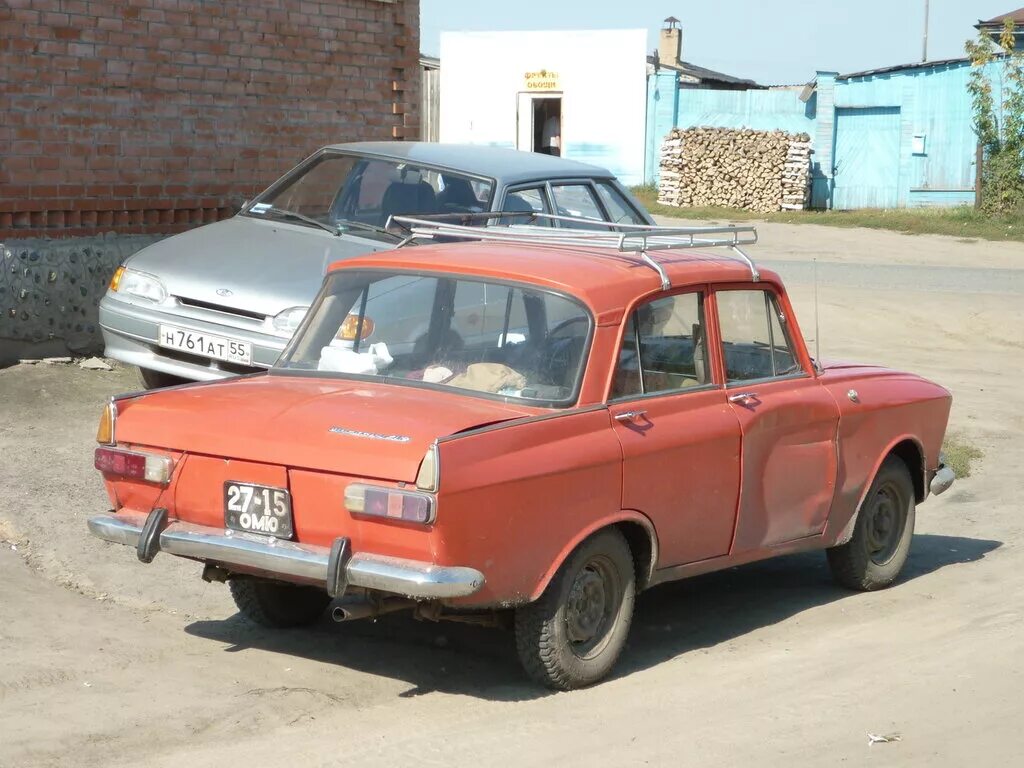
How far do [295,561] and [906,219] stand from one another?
24.4 m

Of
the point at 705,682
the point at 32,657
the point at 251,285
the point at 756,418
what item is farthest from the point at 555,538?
the point at 251,285

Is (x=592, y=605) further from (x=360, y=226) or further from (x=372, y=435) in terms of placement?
(x=360, y=226)

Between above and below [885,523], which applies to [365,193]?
above

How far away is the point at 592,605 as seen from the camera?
17.4 ft

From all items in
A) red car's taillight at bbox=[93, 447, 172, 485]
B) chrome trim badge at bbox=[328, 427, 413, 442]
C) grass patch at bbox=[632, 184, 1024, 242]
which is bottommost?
grass patch at bbox=[632, 184, 1024, 242]

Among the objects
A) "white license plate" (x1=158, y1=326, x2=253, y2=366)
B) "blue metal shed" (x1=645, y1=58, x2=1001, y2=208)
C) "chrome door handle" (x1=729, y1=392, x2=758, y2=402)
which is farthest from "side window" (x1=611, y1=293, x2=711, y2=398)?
"blue metal shed" (x1=645, y1=58, x2=1001, y2=208)

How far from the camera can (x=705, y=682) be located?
5336mm

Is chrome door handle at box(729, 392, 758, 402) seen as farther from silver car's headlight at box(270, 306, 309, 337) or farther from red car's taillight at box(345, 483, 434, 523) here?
silver car's headlight at box(270, 306, 309, 337)

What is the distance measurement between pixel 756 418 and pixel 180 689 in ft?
8.09

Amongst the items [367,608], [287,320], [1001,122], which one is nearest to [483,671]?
[367,608]

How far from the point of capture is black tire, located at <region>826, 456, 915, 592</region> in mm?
6832

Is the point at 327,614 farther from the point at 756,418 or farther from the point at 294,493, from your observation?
the point at 756,418

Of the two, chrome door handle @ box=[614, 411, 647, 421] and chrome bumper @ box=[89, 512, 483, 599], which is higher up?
chrome door handle @ box=[614, 411, 647, 421]

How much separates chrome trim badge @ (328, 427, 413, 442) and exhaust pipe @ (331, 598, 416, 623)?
60 centimetres
